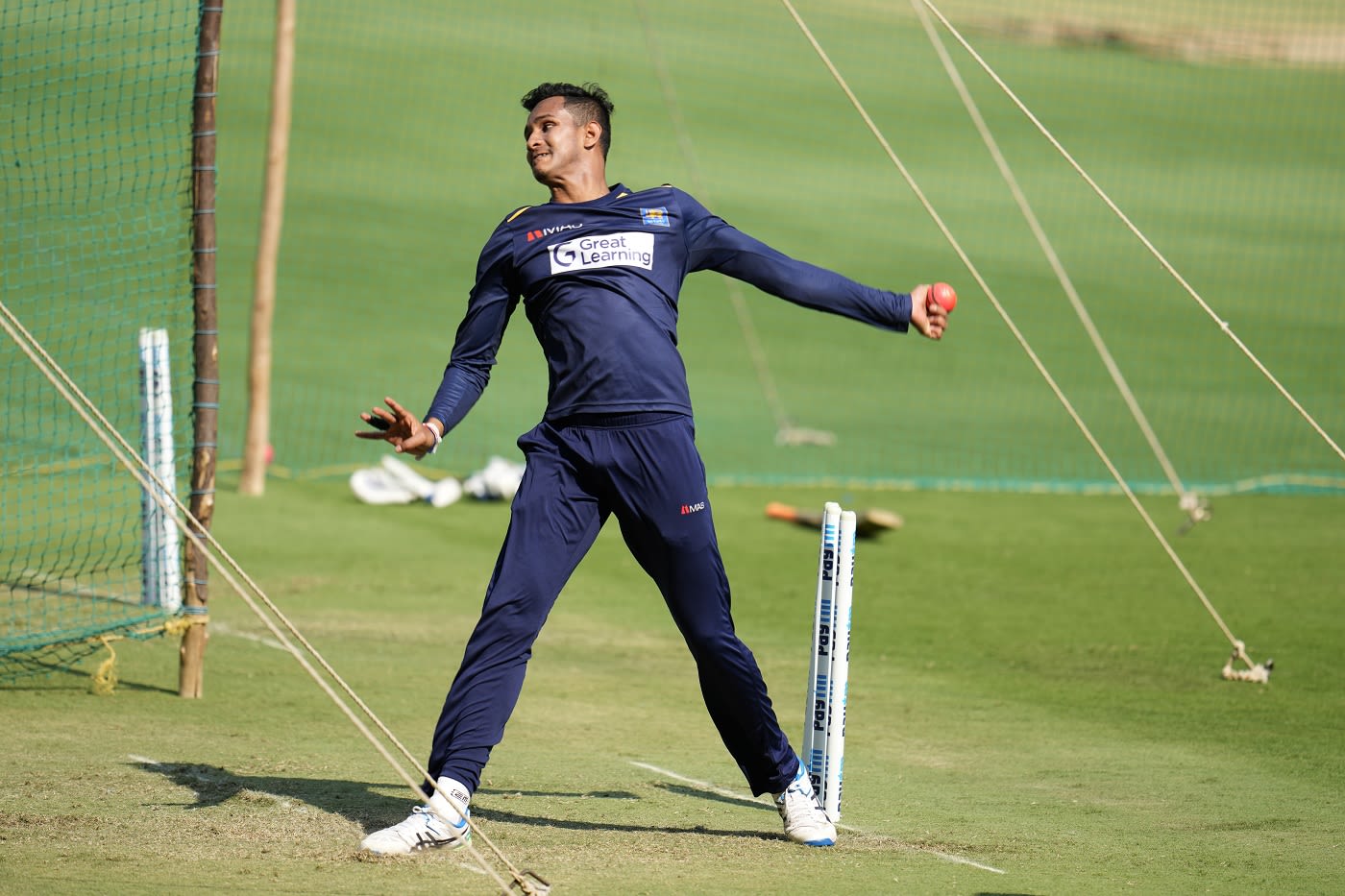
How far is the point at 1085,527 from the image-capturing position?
1309 cm

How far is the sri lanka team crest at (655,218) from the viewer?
5.70 m

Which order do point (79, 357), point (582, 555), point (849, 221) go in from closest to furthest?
1. point (582, 555)
2. point (79, 357)
3. point (849, 221)

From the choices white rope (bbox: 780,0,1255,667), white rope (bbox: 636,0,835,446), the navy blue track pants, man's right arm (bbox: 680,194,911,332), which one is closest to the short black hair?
man's right arm (bbox: 680,194,911,332)

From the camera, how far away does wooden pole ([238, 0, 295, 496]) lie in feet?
44.3

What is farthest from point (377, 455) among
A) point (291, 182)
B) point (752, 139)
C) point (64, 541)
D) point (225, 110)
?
point (752, 139)

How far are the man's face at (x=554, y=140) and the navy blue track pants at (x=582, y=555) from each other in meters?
0.89

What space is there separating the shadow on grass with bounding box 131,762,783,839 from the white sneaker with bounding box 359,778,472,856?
35 cm

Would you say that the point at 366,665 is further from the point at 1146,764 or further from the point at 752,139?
the point at 752,139

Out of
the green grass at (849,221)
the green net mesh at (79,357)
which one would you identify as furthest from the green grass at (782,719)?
the green grass at (849,221)

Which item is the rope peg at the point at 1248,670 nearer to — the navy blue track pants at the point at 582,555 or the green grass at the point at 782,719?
the green grass at the point at 782,719

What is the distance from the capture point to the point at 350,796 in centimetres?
620

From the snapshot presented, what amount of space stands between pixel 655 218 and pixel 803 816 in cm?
204

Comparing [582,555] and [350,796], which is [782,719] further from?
[582,555]

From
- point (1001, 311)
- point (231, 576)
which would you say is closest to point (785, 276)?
point (1001, 311)
